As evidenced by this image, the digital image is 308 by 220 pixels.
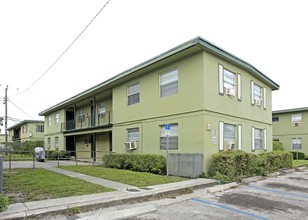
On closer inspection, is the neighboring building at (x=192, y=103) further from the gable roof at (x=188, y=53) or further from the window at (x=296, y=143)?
the window at (x=296, y=143)

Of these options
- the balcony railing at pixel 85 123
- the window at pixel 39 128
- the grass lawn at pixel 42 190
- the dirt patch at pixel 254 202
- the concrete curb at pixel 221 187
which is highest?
the balcony railing at pixel 85 123

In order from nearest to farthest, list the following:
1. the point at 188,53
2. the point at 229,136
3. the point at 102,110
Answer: the point at 188,53 → the point at 229,136 → the point at 102,110

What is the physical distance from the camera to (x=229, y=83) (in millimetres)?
12859

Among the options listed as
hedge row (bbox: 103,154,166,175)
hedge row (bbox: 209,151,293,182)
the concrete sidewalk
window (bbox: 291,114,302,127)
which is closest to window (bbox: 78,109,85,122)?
hedge row (bbox: 103,154,166,175)

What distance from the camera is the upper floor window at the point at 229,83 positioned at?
40.1 feet

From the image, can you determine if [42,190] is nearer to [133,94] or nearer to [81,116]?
[133,94]

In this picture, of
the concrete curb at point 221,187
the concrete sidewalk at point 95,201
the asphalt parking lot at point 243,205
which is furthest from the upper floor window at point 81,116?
the asphalt parking lot at point 243,205

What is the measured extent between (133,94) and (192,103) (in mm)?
5174

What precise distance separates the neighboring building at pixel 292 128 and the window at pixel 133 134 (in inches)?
755

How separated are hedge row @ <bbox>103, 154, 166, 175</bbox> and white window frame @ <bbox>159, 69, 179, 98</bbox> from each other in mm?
3198

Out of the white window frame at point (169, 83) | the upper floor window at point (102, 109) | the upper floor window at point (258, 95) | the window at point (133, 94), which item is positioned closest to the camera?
the white window frame at point (169, 83)

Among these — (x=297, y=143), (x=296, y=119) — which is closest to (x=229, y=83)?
(x=296, y=119)

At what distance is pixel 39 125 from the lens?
42312mm

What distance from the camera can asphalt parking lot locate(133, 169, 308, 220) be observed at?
18.6 ft
